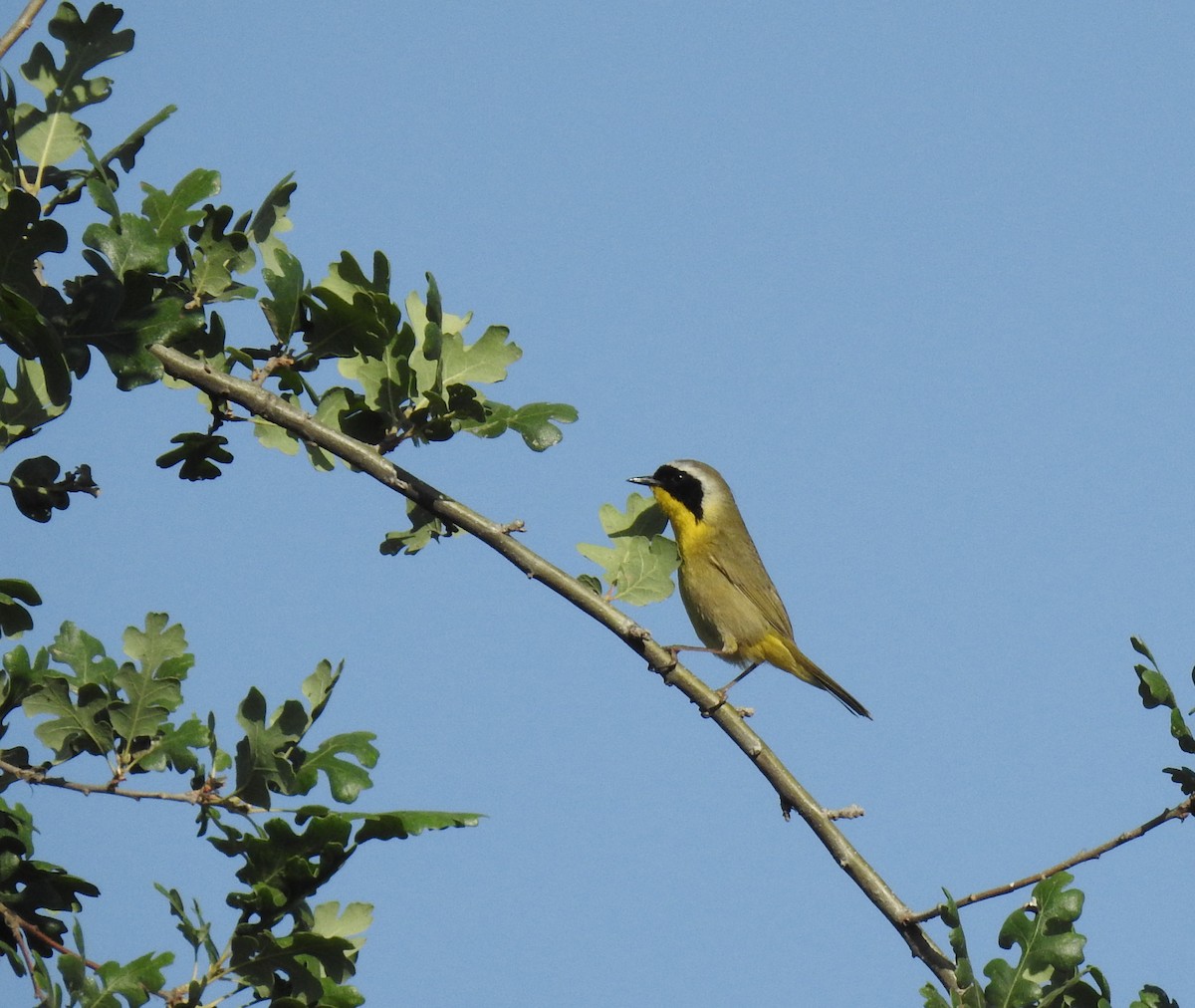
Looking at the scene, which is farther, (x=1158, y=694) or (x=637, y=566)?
(x=637, y=566)

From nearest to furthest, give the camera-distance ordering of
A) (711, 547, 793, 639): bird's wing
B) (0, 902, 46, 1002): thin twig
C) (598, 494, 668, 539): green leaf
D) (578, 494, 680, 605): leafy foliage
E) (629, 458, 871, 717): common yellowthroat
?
1. (0, 902, 46, 1002): thin twig
2. (578, 494, 680, 605): leafy foliage
3. (598, 494, 668, 539): green leaf
4. (629, 458, 871, 717): common yellowthroat
5. (711, 547, 793, 639): bird's wing

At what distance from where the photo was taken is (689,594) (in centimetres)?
774

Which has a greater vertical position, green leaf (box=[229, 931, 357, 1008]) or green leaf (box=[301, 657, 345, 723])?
green leaf (box=[301, 657, 345, 723])

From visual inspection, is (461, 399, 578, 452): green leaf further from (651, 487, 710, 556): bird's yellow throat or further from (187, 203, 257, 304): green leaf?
(651, 487, 710, 556): bird's yellow throat

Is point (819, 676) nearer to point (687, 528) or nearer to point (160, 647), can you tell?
point (687, 528)

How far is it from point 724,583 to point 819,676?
0.85 m

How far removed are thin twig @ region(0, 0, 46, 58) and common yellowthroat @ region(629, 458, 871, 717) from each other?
4439 mm

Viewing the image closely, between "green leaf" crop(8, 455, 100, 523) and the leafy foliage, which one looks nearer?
"green leaf" crop(8, 455, 100, 523)

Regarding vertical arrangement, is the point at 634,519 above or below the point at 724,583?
below

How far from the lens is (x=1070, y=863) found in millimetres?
3299

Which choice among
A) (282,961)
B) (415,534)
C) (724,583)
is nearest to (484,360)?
(415,534)

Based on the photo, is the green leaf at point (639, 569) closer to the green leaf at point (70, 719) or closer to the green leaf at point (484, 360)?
the green leaf at point (484, 360)

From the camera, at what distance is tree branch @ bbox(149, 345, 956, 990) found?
3488mm

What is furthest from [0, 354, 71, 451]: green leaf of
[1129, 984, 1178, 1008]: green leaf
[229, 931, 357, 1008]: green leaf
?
[1129, 984, 1178, 1008]: green leaf
